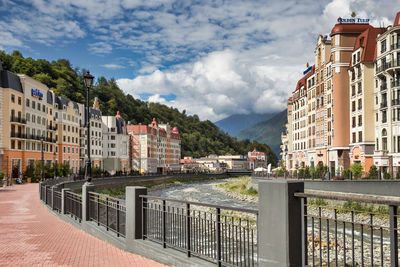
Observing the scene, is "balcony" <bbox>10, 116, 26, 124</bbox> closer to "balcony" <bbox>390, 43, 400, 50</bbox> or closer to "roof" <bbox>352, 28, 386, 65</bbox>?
"roof" <bbox>352, 28, 386, 65</bbox>

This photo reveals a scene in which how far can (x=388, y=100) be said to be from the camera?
41.9m

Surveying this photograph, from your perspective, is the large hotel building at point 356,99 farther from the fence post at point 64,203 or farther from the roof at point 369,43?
the fence post at point 64,203

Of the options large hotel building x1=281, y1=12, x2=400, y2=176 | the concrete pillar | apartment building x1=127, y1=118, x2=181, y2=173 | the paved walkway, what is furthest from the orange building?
apartment building x1=127, y1=118, x2=181, y2=173

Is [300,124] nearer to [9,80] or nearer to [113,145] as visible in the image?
[9,80]

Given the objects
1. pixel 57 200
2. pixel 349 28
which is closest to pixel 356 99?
pixel 349 28

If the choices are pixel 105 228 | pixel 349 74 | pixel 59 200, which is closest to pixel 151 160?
pixel 349 74

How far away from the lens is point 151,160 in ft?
397

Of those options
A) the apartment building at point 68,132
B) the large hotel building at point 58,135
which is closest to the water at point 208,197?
the large hotel building at point 58,135

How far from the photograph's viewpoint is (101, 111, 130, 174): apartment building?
10219cm

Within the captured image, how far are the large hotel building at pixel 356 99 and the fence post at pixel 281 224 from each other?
3346 cm

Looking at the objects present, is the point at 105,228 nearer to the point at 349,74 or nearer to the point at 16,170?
the point at 349,74

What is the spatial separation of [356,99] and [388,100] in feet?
18.4

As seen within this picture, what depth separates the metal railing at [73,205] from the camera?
48.8ft

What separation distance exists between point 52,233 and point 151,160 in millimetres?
108249
